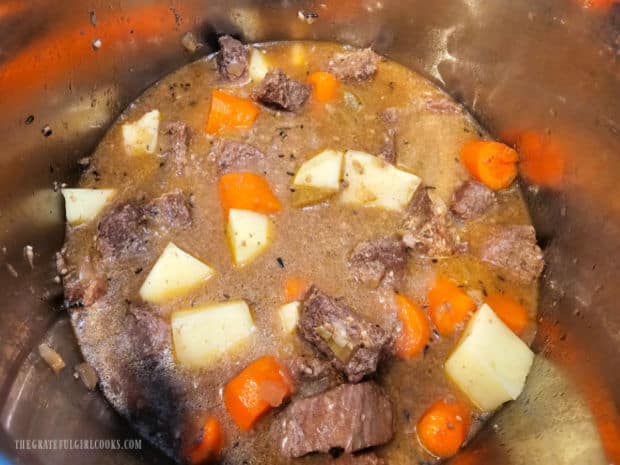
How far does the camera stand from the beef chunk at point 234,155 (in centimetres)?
344

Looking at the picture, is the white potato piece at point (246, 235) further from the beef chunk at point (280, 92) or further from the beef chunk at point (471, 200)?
the beef chunk at point (471, 200)

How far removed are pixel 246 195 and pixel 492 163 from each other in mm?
1538

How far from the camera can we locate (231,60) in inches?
149

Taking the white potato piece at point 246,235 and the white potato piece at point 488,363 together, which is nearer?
the white potato piece at point 488,363

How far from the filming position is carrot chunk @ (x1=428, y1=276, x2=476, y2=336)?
10.4 feet

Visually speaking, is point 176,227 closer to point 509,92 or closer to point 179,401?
point 179,401

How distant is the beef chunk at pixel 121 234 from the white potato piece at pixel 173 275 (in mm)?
177

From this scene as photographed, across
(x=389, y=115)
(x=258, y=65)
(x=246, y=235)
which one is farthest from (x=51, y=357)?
(x=389, y=115)

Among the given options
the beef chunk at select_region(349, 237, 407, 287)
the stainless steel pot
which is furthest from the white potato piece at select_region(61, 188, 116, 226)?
the beef chunk at select_region(349, 237, 407, 287)

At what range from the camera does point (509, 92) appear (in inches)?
142

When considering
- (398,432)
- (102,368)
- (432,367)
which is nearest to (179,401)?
(102,368)

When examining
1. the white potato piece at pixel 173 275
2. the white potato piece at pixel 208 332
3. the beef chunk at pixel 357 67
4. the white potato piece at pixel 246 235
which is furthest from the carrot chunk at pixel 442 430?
the beef chunk at pixel 357 67

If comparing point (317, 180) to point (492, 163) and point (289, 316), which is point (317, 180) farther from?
point (492, 163)

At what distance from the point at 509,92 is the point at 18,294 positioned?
3051 mm
